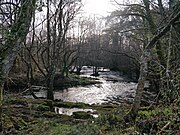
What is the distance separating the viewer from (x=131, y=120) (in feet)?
26.5

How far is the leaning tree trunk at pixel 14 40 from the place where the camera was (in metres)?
5.63

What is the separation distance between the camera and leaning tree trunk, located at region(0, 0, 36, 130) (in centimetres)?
563

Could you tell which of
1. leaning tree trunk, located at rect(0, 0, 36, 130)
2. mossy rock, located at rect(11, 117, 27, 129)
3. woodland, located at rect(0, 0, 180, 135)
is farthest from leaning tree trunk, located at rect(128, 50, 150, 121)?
mossy rock, located at rect(11, 117, 27, 129)

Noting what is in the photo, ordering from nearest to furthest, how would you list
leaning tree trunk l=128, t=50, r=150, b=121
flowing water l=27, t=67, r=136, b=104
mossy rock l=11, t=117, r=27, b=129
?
leaning tree trunk l=128, t=50, r=150, b=121, mossy rock l=11, t=117, r=27, b=129, flowing water l=27, t=67, r=136, b=104

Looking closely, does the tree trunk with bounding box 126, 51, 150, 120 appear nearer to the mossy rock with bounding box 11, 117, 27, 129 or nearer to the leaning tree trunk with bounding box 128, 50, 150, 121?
the leaning tree trunk with bounding box 128, 50, 150, 121

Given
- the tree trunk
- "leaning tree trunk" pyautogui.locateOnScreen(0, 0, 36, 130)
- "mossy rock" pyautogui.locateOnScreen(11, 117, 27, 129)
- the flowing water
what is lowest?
the flowing water

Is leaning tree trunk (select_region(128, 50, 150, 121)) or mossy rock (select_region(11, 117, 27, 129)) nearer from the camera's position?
leaning tree trunk (select_region(128, 50, 150, 121))

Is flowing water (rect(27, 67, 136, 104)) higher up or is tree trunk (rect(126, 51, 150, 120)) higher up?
tree trunk (rect(126, 51, 150, 120))

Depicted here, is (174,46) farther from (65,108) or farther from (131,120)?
(65,108)

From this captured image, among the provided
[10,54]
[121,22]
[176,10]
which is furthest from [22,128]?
[121,22]

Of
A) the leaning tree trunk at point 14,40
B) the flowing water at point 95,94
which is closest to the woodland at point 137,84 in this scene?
the leaning tree trunk at point 14,40

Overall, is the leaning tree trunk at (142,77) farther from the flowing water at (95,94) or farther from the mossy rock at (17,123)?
the flowing water at (95,94)

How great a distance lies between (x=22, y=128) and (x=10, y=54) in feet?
11.6

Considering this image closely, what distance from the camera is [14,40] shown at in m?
5.74
